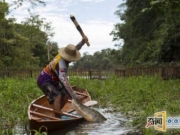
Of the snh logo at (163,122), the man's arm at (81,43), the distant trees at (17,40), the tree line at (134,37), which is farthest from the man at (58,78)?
the distant trees at (17,40)

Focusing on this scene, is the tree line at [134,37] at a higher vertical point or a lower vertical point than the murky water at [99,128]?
higher

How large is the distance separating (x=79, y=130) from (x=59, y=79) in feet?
4.09

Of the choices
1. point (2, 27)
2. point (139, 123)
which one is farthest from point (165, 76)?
point (2, 27)

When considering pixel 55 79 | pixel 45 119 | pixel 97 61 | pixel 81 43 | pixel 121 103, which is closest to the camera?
pixel 45 119

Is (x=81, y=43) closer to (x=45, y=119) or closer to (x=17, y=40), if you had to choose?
(x=45, y=119)

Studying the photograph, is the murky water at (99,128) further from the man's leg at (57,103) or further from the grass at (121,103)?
the man's leg at (57,103)

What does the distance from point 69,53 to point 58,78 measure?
25.9 inches

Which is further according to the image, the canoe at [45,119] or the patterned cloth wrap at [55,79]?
the patterned cloth wrap at [55,79]

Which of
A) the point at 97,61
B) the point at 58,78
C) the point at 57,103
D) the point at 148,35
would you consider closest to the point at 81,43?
the point at 58,78

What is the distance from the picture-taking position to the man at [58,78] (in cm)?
772

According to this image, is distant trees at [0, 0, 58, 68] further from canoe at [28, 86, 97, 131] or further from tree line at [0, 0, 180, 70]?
canoe at [28, 86, 97, 131]

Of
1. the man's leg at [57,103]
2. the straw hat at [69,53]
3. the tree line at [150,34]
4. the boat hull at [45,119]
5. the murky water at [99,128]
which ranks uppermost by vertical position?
the tree line at [150,34]

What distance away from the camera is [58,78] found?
8062 mm

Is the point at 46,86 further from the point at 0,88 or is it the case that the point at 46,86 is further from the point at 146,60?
the point at 146,60
